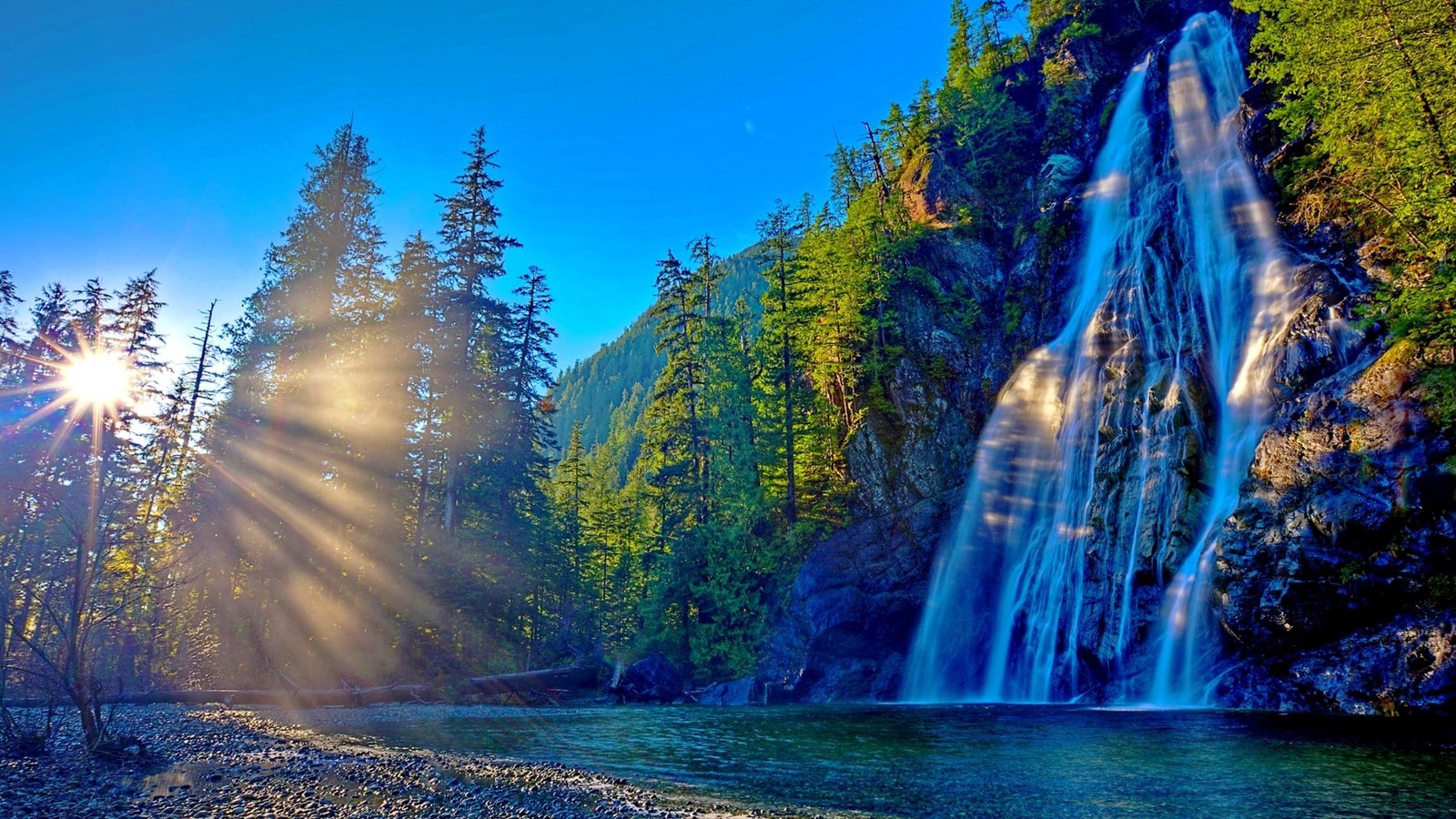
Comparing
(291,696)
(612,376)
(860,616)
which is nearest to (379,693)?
(291,696)

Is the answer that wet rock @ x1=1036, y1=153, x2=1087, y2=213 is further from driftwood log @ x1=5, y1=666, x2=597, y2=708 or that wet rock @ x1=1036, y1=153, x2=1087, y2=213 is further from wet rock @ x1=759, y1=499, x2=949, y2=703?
driftwood log @ x1=5, y1=666, x2=597, y2=708

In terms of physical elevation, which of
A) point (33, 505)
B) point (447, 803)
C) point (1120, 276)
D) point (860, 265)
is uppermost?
point (860, 265)

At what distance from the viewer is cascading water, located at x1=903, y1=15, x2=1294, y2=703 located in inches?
692

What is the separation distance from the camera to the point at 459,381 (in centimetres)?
2909

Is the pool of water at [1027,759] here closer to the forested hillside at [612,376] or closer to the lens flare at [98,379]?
the lens flare at [98,379]

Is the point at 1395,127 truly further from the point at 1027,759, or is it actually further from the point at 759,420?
the point at 759,420

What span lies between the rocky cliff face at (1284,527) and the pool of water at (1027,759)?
1.60m

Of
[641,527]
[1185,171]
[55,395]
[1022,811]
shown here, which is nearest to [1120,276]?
[1185,171]

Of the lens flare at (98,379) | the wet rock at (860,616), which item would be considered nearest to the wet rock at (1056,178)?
the wet rock at (860,616)

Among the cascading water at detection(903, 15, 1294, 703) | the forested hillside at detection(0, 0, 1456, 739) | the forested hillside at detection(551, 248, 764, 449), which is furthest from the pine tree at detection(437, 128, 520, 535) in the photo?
the forested hillside at detection(551, 248, 764, 449)

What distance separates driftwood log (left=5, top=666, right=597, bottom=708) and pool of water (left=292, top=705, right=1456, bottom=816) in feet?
19.7

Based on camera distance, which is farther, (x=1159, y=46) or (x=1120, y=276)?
(x=1159, y=46)

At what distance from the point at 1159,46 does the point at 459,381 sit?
35.5 meters

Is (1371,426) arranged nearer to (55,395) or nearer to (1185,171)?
(1185,171)
